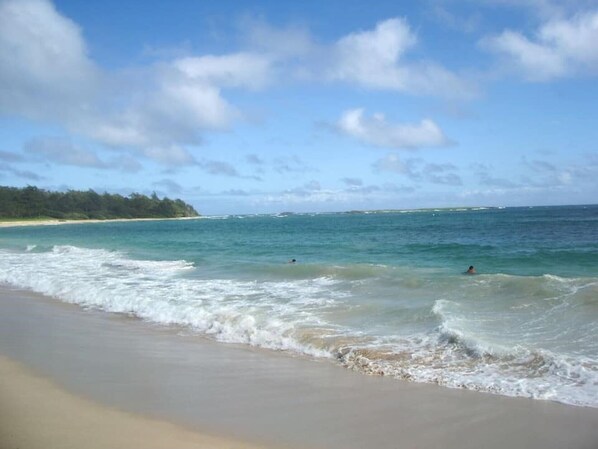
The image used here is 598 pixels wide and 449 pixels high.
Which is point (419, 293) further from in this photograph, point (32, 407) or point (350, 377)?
point (32, 407)

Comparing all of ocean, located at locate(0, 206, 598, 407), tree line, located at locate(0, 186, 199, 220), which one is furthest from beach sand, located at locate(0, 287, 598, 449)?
tree line, located at locate(0, 186, 199, 220)

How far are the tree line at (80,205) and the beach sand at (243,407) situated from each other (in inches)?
4907

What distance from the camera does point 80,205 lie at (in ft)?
447

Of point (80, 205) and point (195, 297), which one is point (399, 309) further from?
point (80, 205)

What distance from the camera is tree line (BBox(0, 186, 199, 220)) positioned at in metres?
119

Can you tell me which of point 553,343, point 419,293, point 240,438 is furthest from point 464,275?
point 240,438

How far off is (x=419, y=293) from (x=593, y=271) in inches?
313

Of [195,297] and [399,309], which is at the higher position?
[399,309]

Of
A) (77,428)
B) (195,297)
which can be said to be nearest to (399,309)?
(195,297)

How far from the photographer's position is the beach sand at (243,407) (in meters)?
5.03

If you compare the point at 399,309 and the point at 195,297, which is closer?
the point at 399,309

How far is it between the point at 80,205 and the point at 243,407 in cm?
14372

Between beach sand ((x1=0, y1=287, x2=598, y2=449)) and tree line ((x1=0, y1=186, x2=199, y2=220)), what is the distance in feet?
409

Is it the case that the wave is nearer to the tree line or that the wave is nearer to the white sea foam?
the white sea foam
